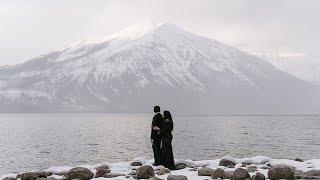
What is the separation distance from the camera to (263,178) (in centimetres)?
1881

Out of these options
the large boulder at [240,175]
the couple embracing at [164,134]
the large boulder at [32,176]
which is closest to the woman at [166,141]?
the couple embracing at [164,134]

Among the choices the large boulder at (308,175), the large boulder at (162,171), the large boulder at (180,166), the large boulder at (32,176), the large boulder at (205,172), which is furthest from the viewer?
the large boulder at (180,166)

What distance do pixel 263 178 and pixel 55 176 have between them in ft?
29.3

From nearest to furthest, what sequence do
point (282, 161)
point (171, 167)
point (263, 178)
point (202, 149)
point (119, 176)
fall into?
point (263, 178) → point (119, 176) → point (171, 167) → point (282, 161) → point (202, 149)

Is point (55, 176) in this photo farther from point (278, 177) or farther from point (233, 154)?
point (233, 154)

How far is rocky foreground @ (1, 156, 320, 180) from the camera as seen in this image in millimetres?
19370

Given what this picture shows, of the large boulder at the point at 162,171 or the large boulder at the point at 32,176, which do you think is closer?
the large boulder at the point at 32,176

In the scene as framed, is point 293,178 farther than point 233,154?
No

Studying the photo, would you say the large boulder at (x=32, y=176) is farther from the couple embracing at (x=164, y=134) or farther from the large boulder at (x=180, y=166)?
the large boulder at (x=180, y=166)

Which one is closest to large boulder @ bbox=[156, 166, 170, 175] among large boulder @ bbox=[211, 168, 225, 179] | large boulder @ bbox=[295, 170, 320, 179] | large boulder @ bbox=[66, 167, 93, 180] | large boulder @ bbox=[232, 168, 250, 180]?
large boulder @ bbox=[211, 168, 225, 179]

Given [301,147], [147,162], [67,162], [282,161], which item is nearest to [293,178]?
[282,161]

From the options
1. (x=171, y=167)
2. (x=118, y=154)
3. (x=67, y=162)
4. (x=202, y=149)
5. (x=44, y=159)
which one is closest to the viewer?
(x=171, y=167)

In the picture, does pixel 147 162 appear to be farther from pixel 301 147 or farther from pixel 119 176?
pixel 301 147

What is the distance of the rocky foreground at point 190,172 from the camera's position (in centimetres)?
1937
